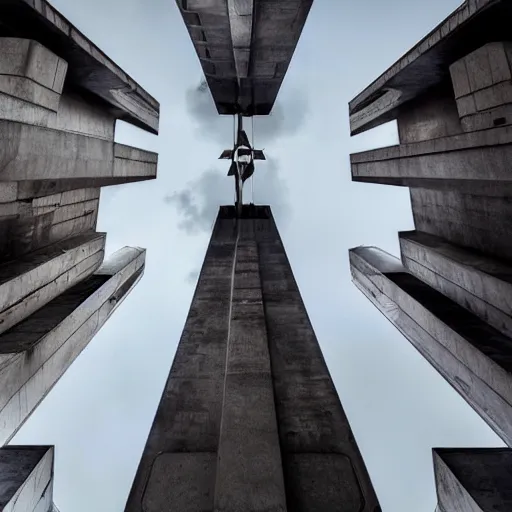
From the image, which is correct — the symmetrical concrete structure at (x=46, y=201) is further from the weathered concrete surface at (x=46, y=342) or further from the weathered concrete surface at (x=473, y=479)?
the weathered concrete surface at (x=473, y=479)

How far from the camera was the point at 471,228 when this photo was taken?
37.8 ft

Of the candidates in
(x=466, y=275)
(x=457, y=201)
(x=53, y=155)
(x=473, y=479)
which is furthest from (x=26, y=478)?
(x=457, y=201)

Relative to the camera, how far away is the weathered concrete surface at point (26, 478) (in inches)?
263

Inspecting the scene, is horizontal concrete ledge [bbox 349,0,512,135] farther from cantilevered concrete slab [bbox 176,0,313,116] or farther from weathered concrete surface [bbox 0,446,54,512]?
weathered concrete surface [bbox 0,446,54,512]

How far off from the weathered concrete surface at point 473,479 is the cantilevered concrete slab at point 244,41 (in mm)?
13124

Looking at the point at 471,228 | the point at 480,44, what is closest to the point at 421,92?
the point at 480,44

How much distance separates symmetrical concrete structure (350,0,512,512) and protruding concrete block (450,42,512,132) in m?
0.02

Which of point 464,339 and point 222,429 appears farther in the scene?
point 464,339

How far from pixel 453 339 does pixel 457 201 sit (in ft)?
16.4

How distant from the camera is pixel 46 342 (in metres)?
8.93

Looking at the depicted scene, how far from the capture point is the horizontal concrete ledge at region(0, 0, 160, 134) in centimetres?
722

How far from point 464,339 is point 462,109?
551 cm

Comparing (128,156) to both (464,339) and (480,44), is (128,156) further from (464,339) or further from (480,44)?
(464,339)

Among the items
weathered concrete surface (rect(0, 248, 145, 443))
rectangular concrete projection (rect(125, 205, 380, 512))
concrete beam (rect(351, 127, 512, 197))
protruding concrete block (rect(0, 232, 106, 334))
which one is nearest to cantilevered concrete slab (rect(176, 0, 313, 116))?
concrete beam (rect(351, 127, 512, 197))
